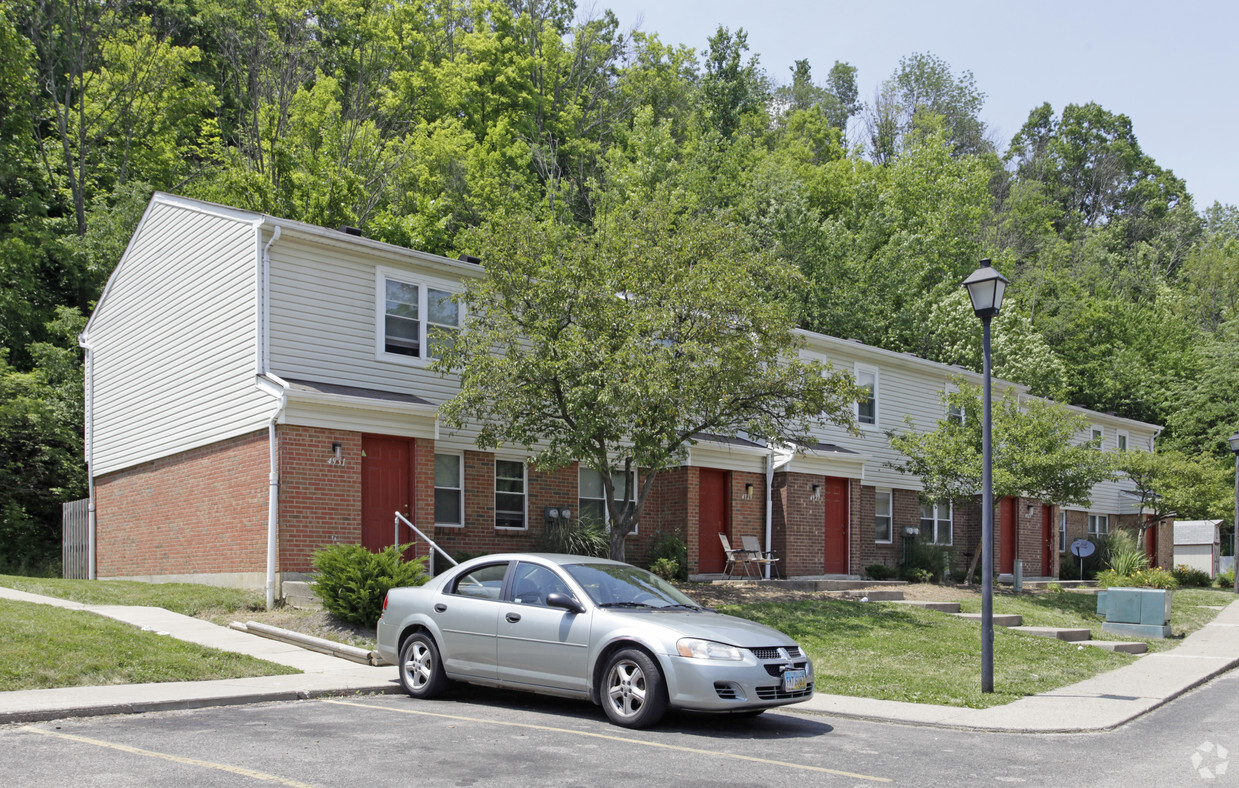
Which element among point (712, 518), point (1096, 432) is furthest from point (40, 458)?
point (1096, 432)

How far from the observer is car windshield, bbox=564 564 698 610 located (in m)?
9.54

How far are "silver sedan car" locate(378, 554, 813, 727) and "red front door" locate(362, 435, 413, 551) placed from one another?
653 centimetres

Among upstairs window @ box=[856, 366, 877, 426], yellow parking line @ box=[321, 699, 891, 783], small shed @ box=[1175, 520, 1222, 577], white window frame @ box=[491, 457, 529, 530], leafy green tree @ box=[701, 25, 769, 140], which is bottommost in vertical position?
small shed @ box=[1175, 520, 1222, 577]

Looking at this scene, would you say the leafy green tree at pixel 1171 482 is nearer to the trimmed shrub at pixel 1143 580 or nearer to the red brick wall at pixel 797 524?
the trimmed shrub at pixel 1143 580

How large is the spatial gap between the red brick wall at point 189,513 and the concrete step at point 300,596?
79 centimetres

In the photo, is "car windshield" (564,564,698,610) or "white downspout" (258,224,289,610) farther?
"white downspout" (258,224,289,610)

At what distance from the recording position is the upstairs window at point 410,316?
1830 centimetres

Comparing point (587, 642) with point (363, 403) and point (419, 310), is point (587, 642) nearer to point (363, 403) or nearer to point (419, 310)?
point (363, 403)

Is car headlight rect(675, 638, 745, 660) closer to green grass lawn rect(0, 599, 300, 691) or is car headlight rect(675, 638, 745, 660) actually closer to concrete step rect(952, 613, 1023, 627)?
A: green grass lawn rect(0, 599, 300, 691)

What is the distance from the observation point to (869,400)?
2692 centimetres

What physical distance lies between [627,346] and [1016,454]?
11992mm

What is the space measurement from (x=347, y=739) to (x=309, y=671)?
389cm

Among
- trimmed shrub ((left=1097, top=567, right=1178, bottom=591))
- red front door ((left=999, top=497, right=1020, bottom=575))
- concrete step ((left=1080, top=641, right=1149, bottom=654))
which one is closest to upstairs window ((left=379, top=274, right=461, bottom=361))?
concrete step ((left=1080, top=641, right=1149, bottom=654))

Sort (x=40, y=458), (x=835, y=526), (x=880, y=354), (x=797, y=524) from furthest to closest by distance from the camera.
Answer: (x=880, y=354), (x=40, y=458), (x=835, y=526), (x=797, y=524)
